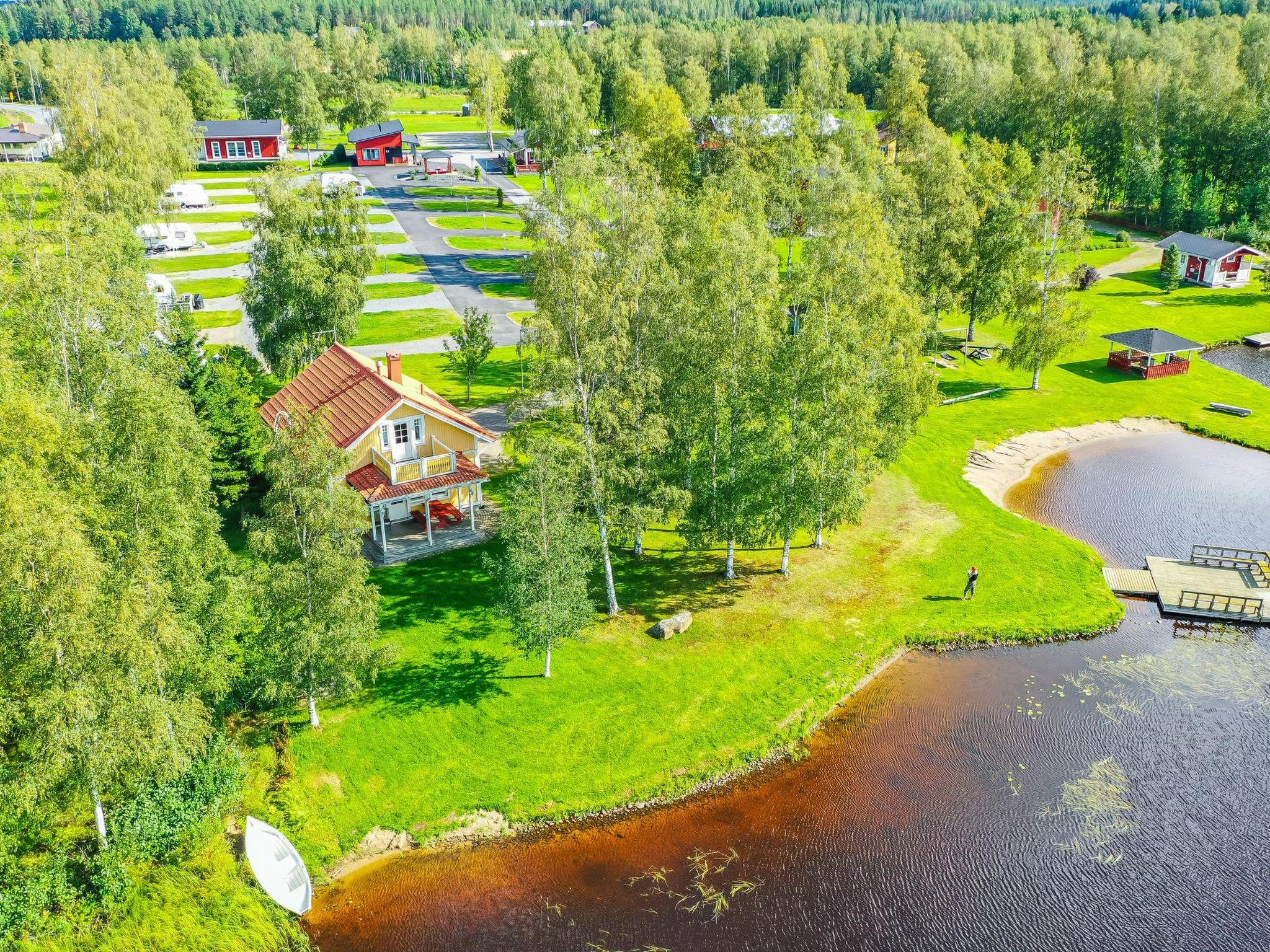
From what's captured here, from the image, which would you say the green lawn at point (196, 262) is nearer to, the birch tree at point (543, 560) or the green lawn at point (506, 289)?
the green lawn at point (506, 289)

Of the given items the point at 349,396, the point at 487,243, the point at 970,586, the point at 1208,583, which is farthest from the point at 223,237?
the point at 1208,583

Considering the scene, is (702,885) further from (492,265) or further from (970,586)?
(492,265)

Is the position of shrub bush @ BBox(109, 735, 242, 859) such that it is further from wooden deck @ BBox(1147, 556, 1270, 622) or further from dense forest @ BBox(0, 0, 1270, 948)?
wooden deck @ BBox(1147, 556, 1270, 622)

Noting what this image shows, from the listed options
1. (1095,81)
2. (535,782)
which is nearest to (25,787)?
(535,782)

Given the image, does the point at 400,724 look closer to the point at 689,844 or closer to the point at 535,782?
the point at 535,782

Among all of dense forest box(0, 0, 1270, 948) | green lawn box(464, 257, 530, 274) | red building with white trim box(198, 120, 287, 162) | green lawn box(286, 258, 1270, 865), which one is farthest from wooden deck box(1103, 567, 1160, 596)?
red building with white trim box(198, 120, 287, 162)
